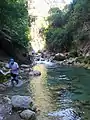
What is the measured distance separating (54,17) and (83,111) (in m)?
61.4

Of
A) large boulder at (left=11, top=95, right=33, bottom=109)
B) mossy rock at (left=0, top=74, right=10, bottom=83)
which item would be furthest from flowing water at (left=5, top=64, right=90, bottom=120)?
mossy rock at (left=0, top=74, right=10, bottom=83)

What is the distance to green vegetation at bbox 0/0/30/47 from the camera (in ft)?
104

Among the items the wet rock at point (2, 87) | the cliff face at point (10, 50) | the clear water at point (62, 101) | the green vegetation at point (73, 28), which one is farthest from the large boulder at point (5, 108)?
the green vegetation at point (73, 28)

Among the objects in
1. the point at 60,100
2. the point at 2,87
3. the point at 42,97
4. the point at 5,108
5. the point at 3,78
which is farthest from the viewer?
the point at 3,78

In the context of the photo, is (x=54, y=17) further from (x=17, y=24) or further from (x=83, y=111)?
(x=83, y=111)

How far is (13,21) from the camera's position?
3597 centimetres

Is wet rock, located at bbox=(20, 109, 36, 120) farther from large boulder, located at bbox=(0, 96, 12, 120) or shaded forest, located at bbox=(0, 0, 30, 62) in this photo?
shaded forest, located at bbox=(0, 0, 30, 62)

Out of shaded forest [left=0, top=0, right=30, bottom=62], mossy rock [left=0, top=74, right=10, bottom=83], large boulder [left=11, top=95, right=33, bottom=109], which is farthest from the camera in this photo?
shaded forest [left=0, top=0, right=30, bottom=62]

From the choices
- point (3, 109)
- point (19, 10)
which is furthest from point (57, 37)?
point (3, 109)

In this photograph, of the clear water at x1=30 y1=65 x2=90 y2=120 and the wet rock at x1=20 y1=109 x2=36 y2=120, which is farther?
the clear water at x1=30 y1=65 x2=90 y2=120

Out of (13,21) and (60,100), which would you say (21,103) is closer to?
(60,100)

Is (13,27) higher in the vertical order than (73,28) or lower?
higher

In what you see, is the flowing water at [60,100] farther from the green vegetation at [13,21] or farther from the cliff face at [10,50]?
the cliff face at [10,50]

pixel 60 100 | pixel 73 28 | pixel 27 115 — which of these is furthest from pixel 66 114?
pixel 73 28
